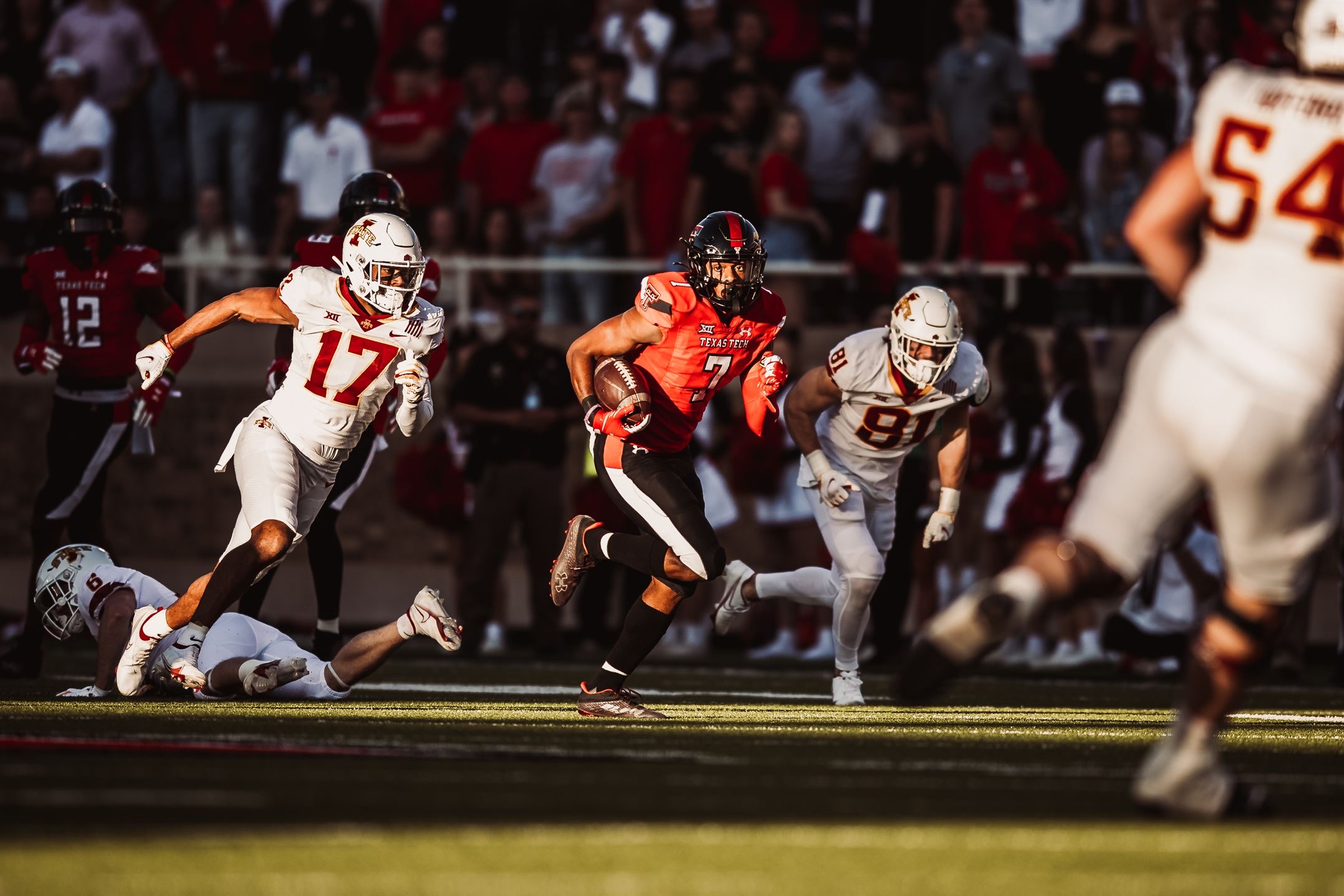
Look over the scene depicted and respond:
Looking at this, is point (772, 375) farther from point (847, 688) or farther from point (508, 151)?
point (508, 151)

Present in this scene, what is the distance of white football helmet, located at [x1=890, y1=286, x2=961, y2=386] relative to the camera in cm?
912

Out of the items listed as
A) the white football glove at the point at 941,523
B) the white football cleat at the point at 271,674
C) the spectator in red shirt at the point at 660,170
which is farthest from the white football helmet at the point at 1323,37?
the spectator in red shirt at the point at 660,170

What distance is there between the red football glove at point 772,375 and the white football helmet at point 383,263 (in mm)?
1483

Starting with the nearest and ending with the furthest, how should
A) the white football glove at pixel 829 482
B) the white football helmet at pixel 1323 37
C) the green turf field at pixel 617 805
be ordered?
the green turf field at pixel 617 805, the white football helmet at pixel 1323 37, the white football glove at pixel 829 482

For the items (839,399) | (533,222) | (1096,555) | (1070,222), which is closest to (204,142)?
(533,222)

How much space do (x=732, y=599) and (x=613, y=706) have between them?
1.99m

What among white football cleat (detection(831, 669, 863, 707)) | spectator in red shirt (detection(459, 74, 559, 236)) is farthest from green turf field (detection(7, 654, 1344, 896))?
spectator in red shirt (detection(459, 74, 559, 236))

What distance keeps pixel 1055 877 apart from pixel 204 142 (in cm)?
1261

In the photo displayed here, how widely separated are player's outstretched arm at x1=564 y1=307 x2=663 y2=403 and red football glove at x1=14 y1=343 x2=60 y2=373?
322 cm

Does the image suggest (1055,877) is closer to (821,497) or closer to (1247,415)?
(1247,415)

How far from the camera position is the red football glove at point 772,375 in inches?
328

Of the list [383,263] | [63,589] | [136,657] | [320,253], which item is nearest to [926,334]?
[383,263]

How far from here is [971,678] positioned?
11.7 m

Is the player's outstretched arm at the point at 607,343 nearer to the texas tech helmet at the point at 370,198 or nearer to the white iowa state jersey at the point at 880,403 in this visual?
the white iowa state jersey at the point at 880,403
